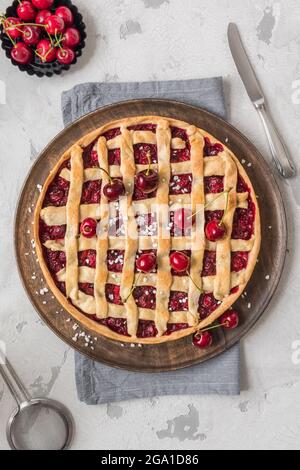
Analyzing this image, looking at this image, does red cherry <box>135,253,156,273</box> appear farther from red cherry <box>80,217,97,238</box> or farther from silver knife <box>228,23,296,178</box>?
silver knife <box>228,23,296,178</box>

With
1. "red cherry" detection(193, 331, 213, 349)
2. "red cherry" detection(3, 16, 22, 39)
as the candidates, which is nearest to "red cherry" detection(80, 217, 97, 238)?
"red cherry" detection(193, 331, 213, 349)

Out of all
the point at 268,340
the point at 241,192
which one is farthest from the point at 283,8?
the point at 268,340

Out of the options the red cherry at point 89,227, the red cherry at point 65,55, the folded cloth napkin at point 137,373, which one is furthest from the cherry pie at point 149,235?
the red cherry at point 65,55

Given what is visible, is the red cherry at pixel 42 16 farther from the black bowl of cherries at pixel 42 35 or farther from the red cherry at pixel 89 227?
the red cherry at pixel 89 227

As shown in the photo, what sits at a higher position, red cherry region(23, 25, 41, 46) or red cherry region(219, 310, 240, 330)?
red cherry region(23, 25, 41, 46)

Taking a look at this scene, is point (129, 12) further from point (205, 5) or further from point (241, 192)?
point (241, 192)

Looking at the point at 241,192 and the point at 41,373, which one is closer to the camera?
the point at 241,192
